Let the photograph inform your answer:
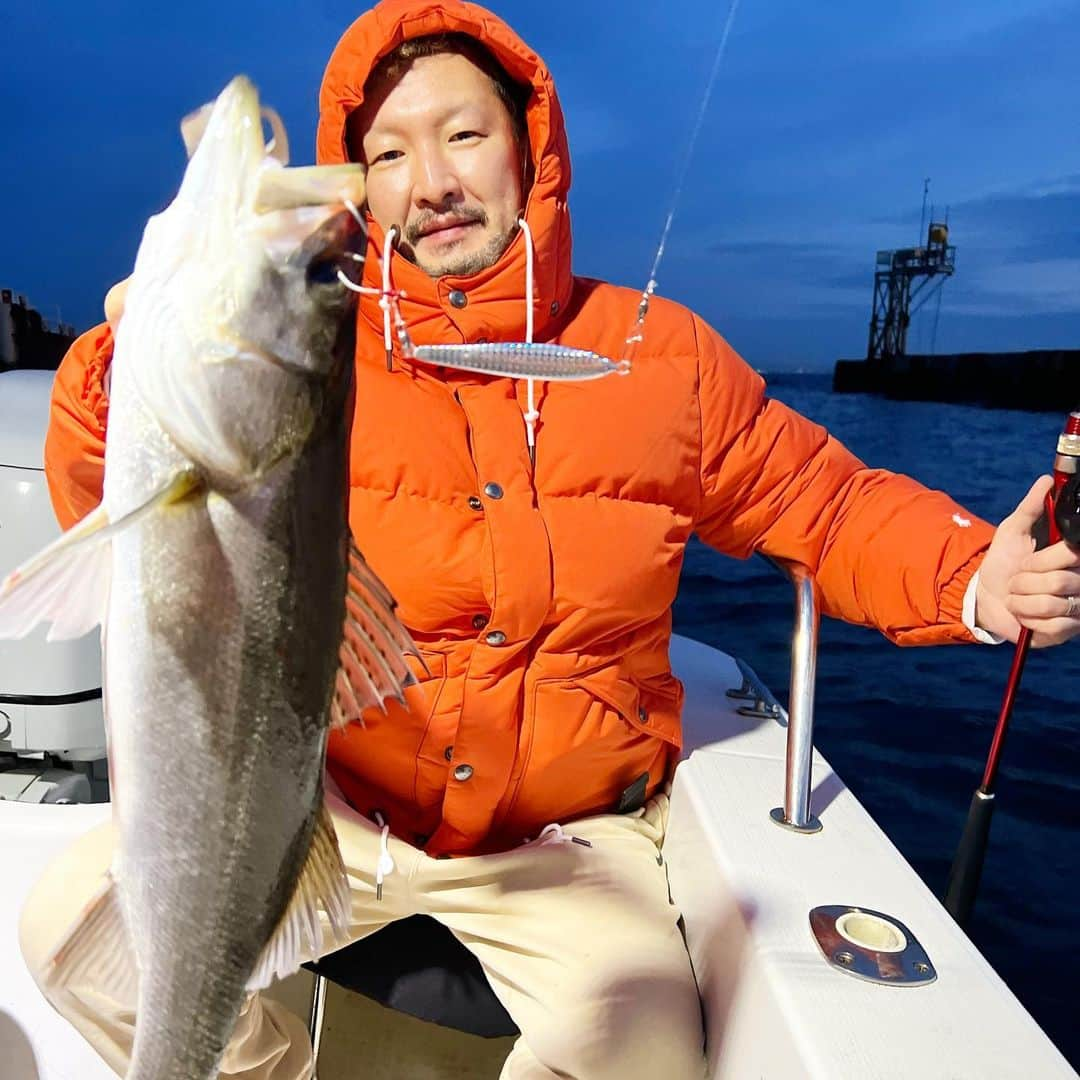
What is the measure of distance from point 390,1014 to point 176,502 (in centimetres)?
214

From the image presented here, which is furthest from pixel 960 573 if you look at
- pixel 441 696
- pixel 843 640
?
pixel 843 640

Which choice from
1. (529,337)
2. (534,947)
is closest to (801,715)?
(534,947)

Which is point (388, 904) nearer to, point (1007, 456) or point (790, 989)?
point (790, 989)

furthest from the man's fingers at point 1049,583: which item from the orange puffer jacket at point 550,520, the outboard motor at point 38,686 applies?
the outboard motor at point 38,686

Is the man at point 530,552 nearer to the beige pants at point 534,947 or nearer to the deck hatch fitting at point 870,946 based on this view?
the beige pants at point 534,947

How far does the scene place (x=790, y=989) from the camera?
6.03 ft

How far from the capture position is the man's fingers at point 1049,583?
1925 mm

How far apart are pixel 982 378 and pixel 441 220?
51.8 meters

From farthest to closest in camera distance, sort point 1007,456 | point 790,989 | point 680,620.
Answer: point 1007,456, point 680,620, point 790,989

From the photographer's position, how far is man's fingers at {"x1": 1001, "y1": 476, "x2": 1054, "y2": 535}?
204 cm

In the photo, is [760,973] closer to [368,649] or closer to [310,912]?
[310,912]

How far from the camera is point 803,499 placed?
261cm

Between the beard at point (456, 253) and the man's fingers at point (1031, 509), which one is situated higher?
the beard at point (456, 253)

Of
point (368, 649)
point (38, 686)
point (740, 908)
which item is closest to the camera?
point (368, 649)
